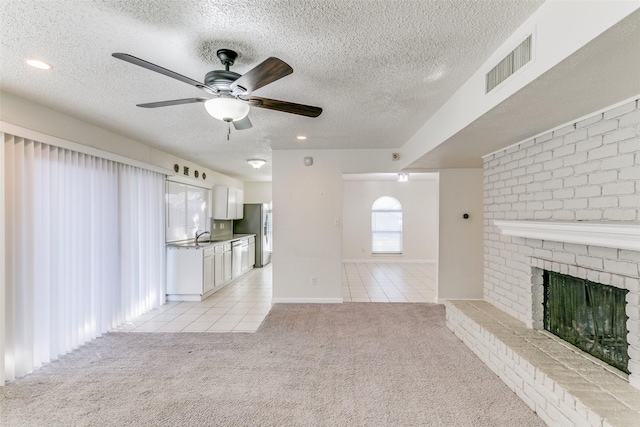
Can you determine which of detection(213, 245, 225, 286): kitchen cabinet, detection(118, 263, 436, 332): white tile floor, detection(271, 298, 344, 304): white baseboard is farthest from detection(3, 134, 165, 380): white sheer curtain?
detection(271, 298, 344, 304): white baseboard

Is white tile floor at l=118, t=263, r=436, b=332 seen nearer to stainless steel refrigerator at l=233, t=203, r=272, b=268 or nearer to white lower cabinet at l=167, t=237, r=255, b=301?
white lower cabinet at l=167, t=237, r=255, b=301

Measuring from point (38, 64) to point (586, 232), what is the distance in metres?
3.82

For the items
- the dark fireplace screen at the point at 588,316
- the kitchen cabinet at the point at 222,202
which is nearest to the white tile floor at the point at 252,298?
the kitchen cabinet at the point at 222,202

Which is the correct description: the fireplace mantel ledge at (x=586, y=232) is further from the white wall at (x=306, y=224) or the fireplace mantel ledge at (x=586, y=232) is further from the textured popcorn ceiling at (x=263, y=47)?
the white wall at (x=306, y=224)

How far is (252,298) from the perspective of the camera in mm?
4871

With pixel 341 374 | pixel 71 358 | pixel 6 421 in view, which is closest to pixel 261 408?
pixel 341 374

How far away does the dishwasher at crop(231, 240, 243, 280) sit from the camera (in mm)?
6059

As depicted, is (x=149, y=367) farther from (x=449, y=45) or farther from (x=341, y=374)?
(x=449, y=45)

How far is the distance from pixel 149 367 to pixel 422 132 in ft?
12.3

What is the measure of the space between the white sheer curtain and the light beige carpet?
0.30 m

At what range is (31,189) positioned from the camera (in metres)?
2.57

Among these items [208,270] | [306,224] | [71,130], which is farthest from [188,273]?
[71,130]

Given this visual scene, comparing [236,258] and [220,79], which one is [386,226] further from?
[220,79]

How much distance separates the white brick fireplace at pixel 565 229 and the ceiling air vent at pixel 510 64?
0.83m
